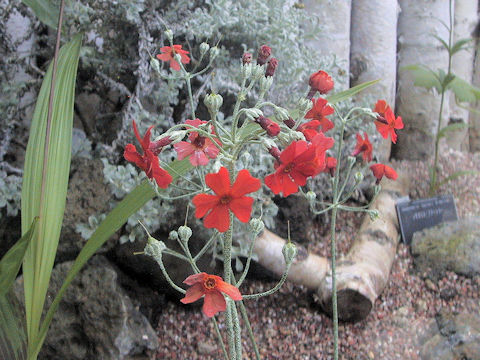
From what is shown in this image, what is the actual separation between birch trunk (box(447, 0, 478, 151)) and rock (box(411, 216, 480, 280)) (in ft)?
5.31

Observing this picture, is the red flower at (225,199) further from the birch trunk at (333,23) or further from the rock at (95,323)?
the birch trunk at (333,23)

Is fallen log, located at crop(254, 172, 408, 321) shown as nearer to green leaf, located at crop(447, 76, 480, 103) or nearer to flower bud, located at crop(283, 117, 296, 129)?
green leaf, located at crop(447, 76, 480, 103)

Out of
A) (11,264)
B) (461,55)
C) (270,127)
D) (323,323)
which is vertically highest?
(270,127)

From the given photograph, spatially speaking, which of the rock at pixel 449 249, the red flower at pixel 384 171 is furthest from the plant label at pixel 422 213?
the red flower at pixel 384 171

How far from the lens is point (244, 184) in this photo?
789 mm

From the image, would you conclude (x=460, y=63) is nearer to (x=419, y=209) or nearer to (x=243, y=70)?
(x=419, y=209)

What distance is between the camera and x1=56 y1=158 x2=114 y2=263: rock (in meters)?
1.73

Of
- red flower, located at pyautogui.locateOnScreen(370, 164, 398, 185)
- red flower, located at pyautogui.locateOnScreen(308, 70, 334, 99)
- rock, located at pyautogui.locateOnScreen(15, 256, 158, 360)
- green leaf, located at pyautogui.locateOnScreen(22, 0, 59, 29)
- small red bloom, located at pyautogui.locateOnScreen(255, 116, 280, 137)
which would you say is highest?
green leaf, located at pyautogui.locateOnScreen(22, 0, 59, 29)

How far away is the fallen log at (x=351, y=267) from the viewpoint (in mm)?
1912

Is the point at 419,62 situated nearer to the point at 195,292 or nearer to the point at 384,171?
the point at 384,171

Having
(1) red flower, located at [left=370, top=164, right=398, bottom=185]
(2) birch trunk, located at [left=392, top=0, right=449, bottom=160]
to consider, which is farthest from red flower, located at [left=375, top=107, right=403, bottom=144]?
(2) birch trunk, located at [left=392, top=0, right=449, bottom=160]

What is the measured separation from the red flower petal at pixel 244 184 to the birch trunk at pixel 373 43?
258cm

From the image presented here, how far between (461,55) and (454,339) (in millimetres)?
2865

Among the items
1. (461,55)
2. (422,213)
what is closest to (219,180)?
(422,213)
